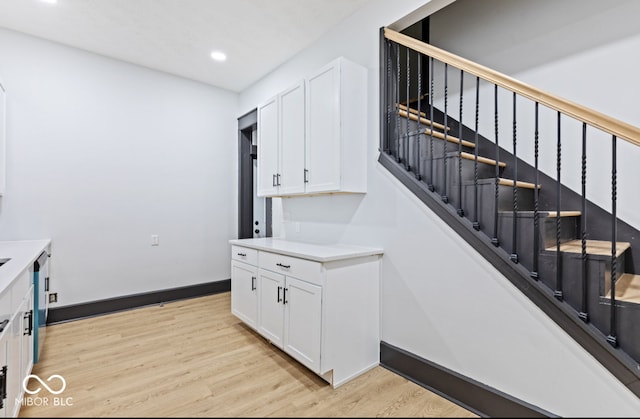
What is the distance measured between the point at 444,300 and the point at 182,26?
3075 millimetres

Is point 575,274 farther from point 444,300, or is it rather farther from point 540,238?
point 444,300

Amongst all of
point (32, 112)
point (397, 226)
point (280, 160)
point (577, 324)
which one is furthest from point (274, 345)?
point (32, 112)

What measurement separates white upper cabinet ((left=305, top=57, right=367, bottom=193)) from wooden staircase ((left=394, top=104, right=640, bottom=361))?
1.07 ft

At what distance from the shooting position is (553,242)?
5.70ft

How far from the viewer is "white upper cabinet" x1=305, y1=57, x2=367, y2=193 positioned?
2395mm

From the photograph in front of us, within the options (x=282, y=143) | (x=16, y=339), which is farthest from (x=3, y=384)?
(x=282, y=143)

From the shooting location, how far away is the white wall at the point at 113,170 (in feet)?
9.80

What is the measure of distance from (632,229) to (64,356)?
390 cm

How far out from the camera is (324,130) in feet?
8.21

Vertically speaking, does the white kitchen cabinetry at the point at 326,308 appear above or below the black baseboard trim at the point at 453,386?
above

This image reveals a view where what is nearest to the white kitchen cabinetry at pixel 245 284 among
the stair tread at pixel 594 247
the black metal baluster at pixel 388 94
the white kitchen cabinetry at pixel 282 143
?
the white kitchen cabinetry at pixel 282 143

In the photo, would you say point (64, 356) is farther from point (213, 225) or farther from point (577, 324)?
point (577, 324)

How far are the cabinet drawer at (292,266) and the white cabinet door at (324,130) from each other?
1.99 ft

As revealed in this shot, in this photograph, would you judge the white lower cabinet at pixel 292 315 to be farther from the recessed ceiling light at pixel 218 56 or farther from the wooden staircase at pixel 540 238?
the recessed ceiling light at pixel 218 56
